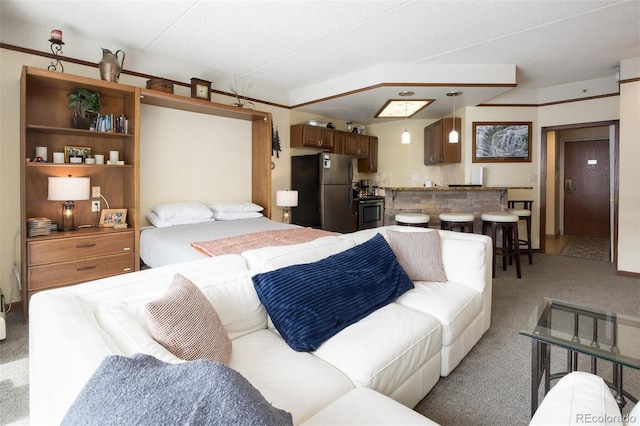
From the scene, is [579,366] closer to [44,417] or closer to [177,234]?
[44,417]

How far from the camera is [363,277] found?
6.57 ft

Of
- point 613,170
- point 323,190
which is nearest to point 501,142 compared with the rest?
point 613,170

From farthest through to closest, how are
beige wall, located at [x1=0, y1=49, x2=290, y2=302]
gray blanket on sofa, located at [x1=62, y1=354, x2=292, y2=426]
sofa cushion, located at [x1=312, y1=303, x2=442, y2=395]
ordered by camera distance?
beige wall, located at [x1=0, y1=49, x2=290, y2=302] → sofa cushion, located at [x1=312, y1=303, x2=442, y2=395] → gray blanket on sofa, located at [x1=62, y1=354, x2=292, y2=426]

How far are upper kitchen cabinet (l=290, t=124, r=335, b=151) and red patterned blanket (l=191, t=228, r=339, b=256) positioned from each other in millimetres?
2436

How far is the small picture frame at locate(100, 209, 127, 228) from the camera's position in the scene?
11.3 feet

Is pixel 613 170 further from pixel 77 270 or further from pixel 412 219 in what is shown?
pixel 77 270

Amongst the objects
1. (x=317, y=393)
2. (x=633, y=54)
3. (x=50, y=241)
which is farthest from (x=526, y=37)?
(x=50, y=241)

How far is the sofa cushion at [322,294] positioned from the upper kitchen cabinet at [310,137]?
3.58 meters

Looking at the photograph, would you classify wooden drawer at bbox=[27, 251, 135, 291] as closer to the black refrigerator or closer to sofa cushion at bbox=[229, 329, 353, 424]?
sofa cushion at bbox=[229, 329, 353, 424]

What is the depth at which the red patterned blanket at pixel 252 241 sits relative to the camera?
2.57m

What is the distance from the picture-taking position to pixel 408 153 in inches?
254

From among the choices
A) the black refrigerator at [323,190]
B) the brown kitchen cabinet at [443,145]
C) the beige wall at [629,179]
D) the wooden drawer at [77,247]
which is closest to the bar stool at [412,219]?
the black refrigerator at [323,190]

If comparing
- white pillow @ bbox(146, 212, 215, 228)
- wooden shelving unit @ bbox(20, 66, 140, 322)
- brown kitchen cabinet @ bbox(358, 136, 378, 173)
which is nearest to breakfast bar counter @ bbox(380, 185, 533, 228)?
brown kitchen cabinet @ bbox(358, 136, 378, 173)

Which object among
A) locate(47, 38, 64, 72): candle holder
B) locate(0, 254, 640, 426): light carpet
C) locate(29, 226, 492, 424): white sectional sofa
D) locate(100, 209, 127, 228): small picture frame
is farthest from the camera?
locate(100, 209, 127, 228): small picture frame
